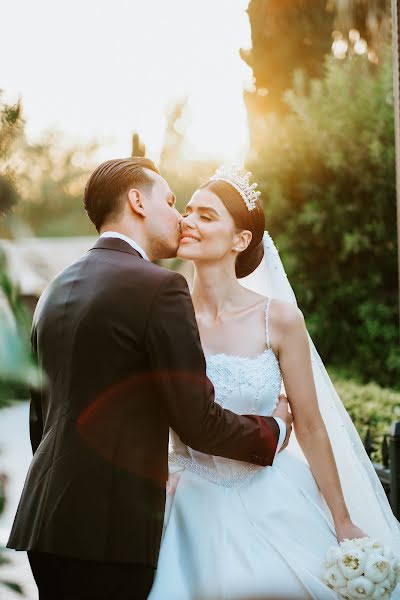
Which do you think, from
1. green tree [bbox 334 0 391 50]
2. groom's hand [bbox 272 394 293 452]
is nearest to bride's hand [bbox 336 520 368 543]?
groom's hand [bbox 272 394 293 452]

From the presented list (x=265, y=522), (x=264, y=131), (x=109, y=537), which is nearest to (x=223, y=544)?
(x=265, y=522)

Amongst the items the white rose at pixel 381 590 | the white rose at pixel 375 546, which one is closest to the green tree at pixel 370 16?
the white rose at pixel 375 546

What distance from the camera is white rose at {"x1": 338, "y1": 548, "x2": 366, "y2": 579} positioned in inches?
99.0

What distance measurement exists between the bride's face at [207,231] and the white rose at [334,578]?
1.42m

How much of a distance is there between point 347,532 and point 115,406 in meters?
1.18

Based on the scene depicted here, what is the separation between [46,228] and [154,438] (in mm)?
1526

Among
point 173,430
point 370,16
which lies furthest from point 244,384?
point 370,16

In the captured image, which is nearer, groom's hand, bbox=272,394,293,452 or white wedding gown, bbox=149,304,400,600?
white wedding gown, bbox=149,304,400,600

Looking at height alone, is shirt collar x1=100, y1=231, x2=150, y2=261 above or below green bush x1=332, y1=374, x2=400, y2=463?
above

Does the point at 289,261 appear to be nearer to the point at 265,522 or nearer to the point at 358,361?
the point at 358,361

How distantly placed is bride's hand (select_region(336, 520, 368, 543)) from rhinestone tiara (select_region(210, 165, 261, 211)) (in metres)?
1.46

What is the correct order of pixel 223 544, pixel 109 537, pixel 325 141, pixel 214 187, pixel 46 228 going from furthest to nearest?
pixel 325 141 → pixel 214 187 → pixel 223 544 → pixel 109 537 → pixel 46 228

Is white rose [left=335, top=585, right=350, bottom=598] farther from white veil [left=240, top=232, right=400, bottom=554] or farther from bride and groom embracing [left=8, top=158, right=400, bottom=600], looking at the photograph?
white veil [left=240, top=232, right=400, bottom=554]

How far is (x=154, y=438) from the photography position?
96.3 inches
